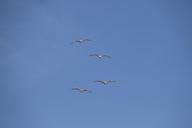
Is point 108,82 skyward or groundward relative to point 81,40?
groundward

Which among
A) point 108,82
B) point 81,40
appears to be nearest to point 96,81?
point 108,82

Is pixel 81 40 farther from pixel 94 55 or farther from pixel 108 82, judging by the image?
pixel 108 82

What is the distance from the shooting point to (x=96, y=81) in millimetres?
86375

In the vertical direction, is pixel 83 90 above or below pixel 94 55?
below

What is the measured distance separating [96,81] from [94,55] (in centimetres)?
799

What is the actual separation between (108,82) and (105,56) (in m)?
6.30

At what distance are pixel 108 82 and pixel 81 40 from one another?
1271 cm

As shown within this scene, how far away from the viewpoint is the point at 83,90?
89.6 meters

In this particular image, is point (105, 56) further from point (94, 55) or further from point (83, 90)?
point (83, 90)

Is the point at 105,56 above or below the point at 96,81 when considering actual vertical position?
above

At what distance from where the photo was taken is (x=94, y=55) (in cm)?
9144

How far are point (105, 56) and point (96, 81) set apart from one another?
6778mm

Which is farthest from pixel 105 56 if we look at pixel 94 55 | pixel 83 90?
pixel 83 90

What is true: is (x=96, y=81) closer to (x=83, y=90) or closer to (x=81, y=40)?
(x=83, y=90)
